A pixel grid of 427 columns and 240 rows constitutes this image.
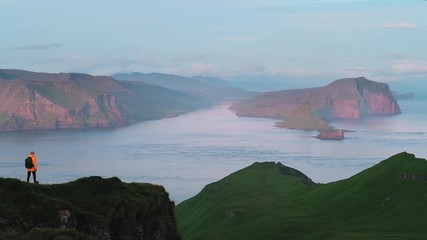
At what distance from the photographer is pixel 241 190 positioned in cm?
15088

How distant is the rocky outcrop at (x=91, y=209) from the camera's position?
37406 millimetres

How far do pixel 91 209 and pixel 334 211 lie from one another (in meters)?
66.0

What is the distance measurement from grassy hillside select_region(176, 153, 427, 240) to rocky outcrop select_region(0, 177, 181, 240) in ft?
123

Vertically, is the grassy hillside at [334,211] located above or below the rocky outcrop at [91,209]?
below

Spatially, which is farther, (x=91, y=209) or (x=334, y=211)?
(x=334, y=211)

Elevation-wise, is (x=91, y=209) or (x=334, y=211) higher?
(x=91, y=209)

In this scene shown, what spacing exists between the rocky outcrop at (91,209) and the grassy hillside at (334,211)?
123 feet

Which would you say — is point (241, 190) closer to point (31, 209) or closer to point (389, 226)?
point (389, 226)

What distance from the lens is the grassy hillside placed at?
85438 mm

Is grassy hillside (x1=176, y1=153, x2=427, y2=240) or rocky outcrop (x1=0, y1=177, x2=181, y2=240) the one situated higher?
rocky outcrop (x1=0, y1=177, x2=181, y2=240)

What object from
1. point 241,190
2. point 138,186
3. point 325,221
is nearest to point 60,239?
point 138,186

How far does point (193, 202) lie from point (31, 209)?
115 metres

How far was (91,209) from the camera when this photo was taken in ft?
135

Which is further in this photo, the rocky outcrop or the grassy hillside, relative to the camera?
the grassy hillside
